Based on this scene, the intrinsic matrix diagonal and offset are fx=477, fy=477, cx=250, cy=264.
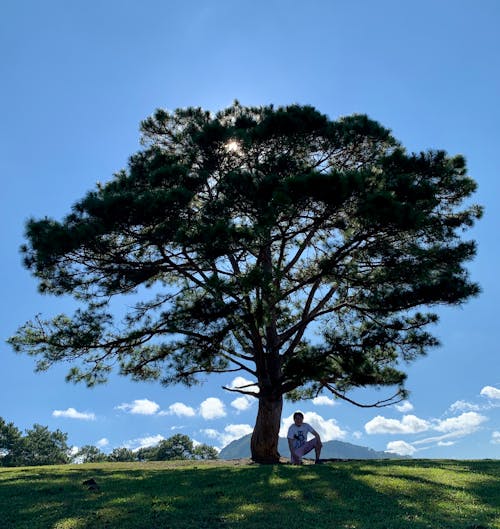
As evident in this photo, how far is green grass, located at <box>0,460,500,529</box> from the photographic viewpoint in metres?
6.89

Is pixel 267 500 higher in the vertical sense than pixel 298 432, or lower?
lower

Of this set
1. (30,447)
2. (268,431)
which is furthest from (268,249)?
(30,447)

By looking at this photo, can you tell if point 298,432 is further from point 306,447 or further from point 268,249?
point 268,249

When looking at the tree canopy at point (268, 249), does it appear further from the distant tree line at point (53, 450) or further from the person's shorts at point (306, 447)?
the distant tree line at point (53, 450)

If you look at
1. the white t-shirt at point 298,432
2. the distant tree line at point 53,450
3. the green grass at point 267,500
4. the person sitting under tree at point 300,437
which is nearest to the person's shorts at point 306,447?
the person sitting under tree at point 300,437

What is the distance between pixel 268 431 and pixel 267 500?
23.0 ft

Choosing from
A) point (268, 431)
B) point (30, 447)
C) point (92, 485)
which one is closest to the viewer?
point (92, 485)

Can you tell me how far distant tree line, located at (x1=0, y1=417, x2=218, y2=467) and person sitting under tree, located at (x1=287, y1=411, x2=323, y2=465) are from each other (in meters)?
41.2

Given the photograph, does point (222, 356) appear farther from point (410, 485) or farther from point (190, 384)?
point (410, 485)

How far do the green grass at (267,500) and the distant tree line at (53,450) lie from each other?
42756 millimetres

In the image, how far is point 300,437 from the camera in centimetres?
1220

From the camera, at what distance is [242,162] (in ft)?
50.6

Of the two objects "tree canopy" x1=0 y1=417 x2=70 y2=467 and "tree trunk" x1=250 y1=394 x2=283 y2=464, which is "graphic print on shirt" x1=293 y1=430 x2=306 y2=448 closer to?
"tree trunk" x1=250 y1=394 x2=283 y2=464

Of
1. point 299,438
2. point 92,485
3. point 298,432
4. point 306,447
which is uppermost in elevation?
point 298,432
